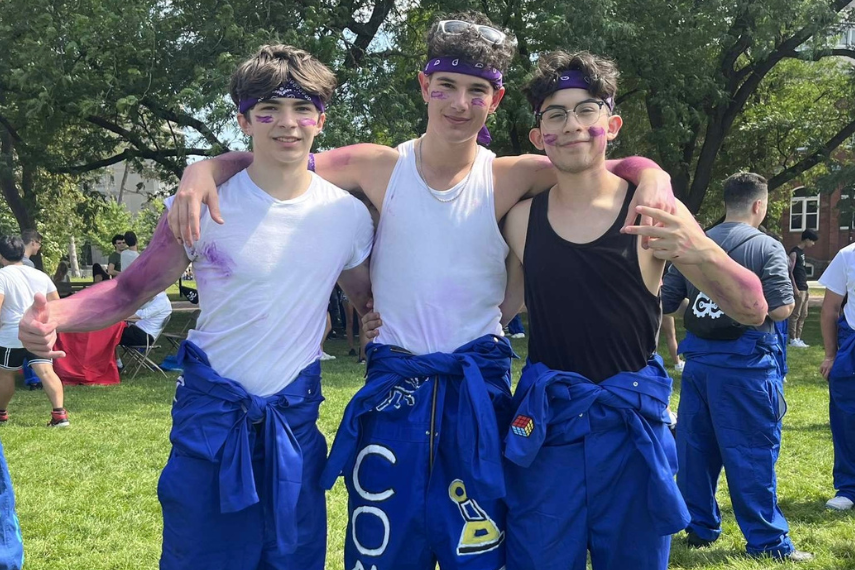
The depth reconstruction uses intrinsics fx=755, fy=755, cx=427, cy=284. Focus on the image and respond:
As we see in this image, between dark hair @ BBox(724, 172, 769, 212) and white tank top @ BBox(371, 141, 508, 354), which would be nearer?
white tank top @ BBox(371, 141, 508, 354)

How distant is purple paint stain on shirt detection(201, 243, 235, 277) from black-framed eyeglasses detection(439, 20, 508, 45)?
110 centimetres

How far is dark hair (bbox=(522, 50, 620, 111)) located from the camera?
2.56m

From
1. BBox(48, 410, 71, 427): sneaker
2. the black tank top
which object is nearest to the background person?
BBox(48, 410, 71, 427): sneaker

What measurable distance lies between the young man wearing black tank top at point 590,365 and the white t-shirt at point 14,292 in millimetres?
6014

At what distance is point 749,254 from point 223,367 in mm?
3126

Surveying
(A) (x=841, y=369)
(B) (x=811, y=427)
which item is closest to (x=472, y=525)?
(A) (x=841, y=369)

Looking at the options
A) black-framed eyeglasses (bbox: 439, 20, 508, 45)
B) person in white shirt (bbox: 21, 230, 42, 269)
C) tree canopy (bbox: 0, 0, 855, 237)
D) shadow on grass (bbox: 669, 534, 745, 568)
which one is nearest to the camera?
black-framed eyeglasses (bbox: 439, 20, 508, 45)

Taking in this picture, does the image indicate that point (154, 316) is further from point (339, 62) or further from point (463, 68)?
point (463, 68)

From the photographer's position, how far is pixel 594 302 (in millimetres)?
2492

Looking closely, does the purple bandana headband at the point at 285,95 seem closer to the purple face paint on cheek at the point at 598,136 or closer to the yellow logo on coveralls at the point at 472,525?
the purple face paint on cheek at the point at 598,136

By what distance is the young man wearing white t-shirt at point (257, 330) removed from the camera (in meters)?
2.42

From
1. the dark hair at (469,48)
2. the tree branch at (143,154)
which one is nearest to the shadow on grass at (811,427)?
the dark hair at (469,48)

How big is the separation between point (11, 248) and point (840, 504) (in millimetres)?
7298

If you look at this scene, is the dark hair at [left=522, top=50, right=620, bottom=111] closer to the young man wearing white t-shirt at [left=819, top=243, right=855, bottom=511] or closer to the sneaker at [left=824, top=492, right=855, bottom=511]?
the young man wearing white t-shirt at [left=819, top=243, right=855, bottom=511]
